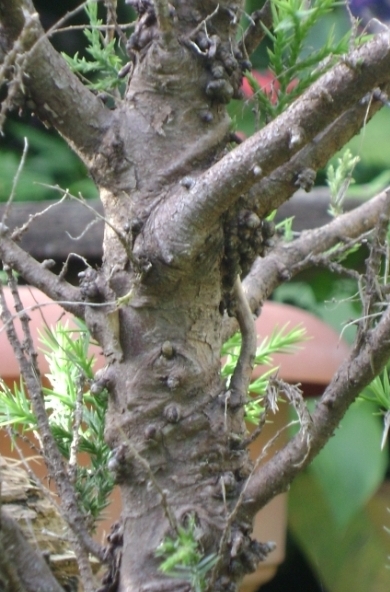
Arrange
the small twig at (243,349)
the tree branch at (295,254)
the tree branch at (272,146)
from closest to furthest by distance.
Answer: the tree branch at (272,146)
the small twig at (243,349)
the tree branch at (295,254)

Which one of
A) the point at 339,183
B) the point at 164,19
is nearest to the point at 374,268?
the point at 164,19

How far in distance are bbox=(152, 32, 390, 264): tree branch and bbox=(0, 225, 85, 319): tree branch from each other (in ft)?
0.22

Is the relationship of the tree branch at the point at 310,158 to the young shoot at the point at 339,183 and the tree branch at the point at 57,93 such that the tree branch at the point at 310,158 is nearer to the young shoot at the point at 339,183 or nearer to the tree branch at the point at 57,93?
the tree branch at the point at 57,93

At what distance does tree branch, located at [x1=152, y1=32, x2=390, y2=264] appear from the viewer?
31cm

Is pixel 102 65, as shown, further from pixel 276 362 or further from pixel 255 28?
pixel 276 362

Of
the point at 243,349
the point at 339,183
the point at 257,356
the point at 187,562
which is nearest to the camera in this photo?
the point at 187,562

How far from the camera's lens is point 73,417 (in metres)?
0.45

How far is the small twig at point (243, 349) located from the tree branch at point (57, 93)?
0.12 m

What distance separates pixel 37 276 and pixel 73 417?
10 centimetres

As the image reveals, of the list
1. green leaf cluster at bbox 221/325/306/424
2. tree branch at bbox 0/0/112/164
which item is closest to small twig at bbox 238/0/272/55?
tree branch at bbox 0/0/112/164

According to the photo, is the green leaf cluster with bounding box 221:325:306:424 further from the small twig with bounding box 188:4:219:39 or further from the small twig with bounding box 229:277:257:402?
the small twig with bounding box 188:4:219:39

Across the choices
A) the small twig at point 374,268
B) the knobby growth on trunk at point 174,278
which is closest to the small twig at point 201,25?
the knobby growth on trunk at point 174,278

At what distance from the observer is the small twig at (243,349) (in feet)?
1.39

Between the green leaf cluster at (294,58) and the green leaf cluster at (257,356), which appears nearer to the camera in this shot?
the green leaf cluster at (294,58)
